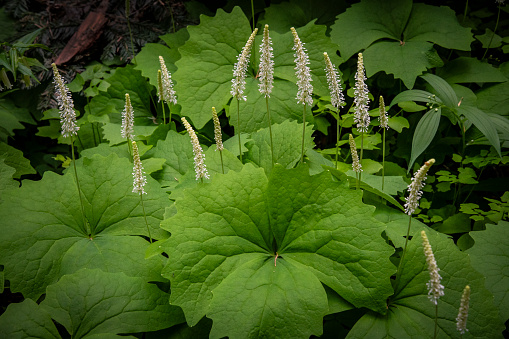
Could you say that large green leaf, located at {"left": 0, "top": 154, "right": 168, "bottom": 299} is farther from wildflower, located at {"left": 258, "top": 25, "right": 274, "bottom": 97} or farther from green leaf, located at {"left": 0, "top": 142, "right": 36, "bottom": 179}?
wildflower, located at {"left": 258, "top": 25, "right": 274, "bottom": 97}

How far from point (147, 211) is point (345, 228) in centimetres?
105

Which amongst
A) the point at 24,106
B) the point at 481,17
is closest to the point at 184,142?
the point at 24,106


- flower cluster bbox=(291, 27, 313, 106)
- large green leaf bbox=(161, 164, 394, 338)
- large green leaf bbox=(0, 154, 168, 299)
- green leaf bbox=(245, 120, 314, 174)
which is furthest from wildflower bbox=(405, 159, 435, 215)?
large green leaf bbox=(0, 154, 168, 299)

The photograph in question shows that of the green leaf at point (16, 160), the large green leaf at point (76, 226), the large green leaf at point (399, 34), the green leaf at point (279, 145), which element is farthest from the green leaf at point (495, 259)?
the green leaf at point (16, 160)

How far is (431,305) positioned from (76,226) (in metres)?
1.75

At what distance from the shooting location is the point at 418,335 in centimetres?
155

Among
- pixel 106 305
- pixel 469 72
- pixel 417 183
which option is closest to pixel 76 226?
pixel 106 305

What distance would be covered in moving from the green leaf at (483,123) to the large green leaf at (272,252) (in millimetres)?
984

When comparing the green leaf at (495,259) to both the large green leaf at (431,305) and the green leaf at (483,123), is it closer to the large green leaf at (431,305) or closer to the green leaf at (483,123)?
the large green leaf at (431,305)

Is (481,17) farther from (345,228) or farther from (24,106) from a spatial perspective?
(24,106)

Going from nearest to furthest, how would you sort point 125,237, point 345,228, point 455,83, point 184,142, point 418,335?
1. point 418,335
2. point 345,228
3. point 125,237
4. point 184,142
5. point 455,83

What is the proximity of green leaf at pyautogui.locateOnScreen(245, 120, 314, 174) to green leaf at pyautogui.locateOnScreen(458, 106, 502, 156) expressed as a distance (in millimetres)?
951

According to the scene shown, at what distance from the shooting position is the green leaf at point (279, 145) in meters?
2.27

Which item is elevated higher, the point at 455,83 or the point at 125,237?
the point at 455,83
